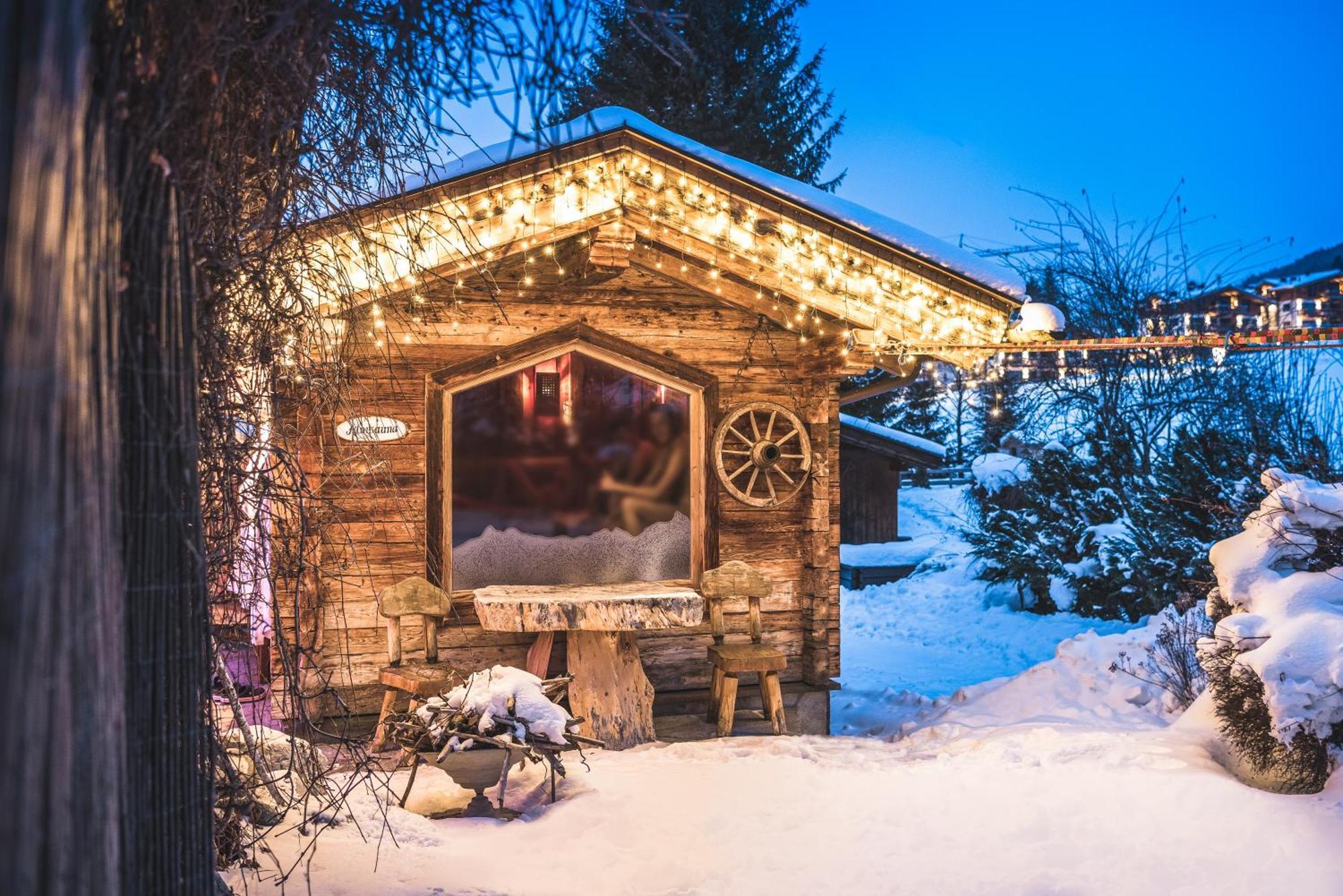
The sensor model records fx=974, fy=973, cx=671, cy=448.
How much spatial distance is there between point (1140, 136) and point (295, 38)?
17061 centimetres

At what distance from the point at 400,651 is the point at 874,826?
3.22m

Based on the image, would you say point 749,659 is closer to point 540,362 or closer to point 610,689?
point 610,689

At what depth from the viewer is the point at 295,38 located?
7.21 ft

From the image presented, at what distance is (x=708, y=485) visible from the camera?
7.17m

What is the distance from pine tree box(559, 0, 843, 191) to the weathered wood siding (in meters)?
11.4

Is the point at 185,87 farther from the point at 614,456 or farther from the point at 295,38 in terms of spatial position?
the point at 614,456

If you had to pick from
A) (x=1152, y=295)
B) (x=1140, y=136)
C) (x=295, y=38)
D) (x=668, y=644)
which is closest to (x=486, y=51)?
(x=295, y=38)

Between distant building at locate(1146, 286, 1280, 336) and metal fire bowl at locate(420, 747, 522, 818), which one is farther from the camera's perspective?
distant building at locate(1146, 286, 1280, 336)

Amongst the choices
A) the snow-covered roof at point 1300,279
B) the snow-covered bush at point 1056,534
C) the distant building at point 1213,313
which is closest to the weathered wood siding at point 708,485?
the snow-covered bush at point 1056,534

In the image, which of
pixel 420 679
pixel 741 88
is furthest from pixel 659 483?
pixel 741 88

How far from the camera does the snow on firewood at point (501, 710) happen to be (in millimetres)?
4828

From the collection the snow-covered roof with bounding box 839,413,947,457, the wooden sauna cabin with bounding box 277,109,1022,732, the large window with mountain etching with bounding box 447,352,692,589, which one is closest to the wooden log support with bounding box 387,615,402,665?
the wooden sauna cabin with bounding box 277,109,1022,732

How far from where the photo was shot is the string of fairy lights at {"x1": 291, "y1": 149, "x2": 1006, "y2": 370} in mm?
5969

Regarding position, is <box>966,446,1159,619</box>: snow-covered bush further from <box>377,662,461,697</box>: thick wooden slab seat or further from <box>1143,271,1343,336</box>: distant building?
<box>377,662,461,697</box>: thick wooden slab seat
